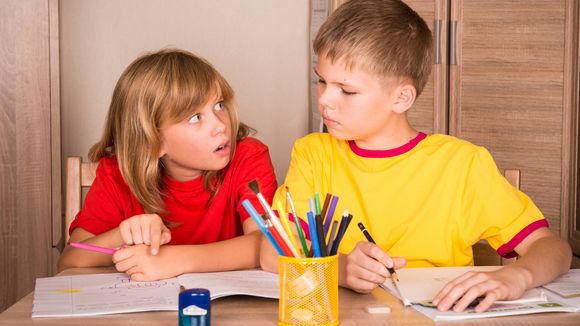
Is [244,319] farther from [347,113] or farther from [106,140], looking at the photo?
[106,140]

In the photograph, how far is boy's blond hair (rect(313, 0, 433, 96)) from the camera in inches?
58.4

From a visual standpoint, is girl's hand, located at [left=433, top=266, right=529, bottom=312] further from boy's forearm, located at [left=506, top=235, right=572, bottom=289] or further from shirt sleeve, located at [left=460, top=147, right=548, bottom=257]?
shirt sleeve, located at [left=460, top=147, right=548, bottom=257]

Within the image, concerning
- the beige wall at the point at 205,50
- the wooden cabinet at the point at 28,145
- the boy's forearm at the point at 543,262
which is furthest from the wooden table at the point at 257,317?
the beige wall at the point at 205,50

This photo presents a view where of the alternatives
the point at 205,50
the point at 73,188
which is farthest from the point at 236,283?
the point at 205,50

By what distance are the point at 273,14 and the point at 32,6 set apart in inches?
40.5

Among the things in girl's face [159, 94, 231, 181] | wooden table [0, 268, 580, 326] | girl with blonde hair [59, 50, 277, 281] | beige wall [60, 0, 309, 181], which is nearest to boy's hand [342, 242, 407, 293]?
wooden table [0, 268, 580, 326]

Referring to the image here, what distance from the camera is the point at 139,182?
1729 mm

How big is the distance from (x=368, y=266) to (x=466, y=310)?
0.15 metres

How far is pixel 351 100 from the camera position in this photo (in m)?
1.49

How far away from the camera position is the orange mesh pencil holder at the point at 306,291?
101cm

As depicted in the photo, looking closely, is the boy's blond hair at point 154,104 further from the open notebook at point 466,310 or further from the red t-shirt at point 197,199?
the open notebook at point 466,310

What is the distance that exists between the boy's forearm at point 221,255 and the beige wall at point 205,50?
1955 mm

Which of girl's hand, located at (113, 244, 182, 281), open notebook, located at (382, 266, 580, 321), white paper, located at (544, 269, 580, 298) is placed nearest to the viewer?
open notebook, located at (382, 266, 580, 321)

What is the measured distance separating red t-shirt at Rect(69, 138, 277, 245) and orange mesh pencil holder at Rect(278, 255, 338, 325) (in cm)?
70
